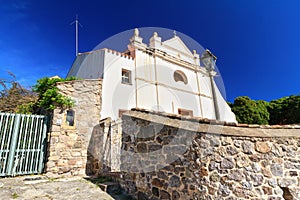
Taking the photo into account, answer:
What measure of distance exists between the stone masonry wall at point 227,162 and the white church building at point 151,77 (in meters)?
3.92

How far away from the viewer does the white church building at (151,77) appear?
970cm

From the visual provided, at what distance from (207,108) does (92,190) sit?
1289 centimetres

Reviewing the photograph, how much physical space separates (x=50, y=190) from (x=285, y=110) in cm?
2099

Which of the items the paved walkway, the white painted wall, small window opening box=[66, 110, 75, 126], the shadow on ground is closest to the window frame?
the white painted wall

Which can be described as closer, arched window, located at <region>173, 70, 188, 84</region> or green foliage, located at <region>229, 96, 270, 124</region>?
arched window, located at <region>173, 70, 188, 84</region>

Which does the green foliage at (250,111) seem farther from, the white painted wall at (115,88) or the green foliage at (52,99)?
the green foliage at (52,99)

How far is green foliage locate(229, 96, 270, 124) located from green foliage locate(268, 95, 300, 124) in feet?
4.79

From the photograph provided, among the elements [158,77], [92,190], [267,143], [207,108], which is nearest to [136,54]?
[158,77]

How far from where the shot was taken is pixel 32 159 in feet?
18.5

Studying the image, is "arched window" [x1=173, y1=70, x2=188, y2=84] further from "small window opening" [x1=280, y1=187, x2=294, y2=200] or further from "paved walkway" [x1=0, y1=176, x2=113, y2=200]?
"small window opening" [x1=280, y1=187, x2=294, y2=200]

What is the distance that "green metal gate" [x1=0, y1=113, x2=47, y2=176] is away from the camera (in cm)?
528

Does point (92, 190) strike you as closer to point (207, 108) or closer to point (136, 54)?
point (136, 54)

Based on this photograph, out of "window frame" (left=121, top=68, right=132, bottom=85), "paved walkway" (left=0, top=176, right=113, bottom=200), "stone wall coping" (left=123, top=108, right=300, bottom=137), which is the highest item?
"window frame" (left=121, top=68, right=132, bottom=85)

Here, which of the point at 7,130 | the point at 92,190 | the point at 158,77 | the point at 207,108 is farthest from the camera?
the point at 207,108
